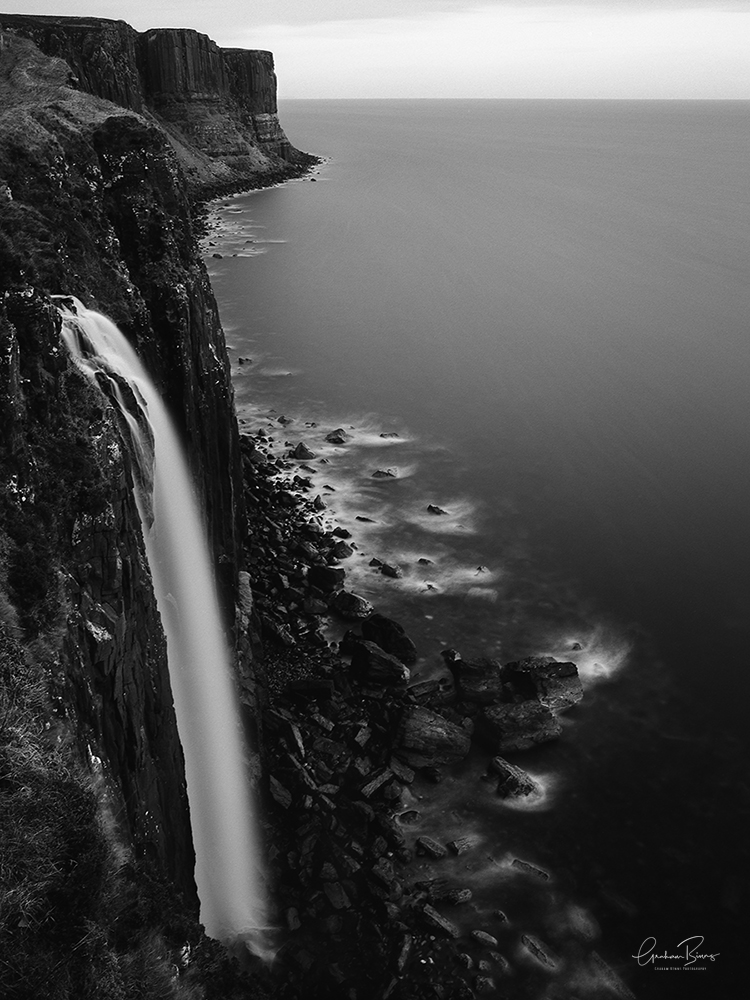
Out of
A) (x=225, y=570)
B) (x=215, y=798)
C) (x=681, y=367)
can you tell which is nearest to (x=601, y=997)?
(x=215, y=798)

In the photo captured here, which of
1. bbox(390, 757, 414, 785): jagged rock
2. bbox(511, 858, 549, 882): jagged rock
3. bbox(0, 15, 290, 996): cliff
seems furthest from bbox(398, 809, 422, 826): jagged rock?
bbox(0, 15, 290, 996): cliff

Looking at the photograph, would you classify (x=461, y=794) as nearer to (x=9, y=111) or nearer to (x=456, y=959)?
(x=456, y=959)

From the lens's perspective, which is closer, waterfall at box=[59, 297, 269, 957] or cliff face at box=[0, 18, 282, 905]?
cliff face at box=[0, 18, 282, 905]

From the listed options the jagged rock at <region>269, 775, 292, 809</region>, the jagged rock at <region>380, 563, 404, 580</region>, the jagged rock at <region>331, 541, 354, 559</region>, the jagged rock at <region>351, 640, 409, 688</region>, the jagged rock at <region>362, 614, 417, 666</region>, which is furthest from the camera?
the jagged rock at <region>331, 541, 354, 559</region>

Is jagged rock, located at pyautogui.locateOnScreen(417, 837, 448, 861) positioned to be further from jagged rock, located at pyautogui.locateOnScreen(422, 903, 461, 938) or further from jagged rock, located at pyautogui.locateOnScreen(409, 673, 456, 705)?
jagged rock, located at pyautogui.locateOnScreen(409, 673, 456, 705)

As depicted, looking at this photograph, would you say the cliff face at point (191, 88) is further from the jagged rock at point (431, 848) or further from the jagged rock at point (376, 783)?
the jagged rock at point (431, 848)

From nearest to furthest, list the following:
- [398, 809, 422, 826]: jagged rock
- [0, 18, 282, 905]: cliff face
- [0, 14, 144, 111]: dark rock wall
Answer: [0, 18, 282, 905]: cliff face, [398, 809, 422, 826]: jagged rock, [0, 14, 144, 111]: dark rock wall

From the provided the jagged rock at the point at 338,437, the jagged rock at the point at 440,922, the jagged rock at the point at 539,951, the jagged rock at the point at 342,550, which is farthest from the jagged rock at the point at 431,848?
the jagged rock at the point at 338,437
